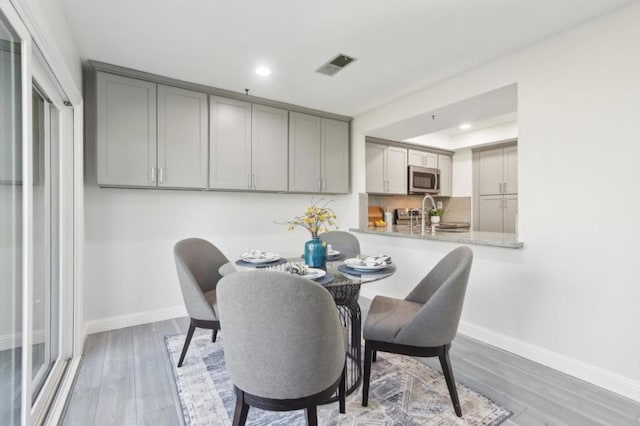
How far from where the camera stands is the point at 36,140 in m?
1.84

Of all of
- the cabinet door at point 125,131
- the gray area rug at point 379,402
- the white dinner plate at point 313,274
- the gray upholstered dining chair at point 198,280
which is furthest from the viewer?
the cabinet door at point 125,131

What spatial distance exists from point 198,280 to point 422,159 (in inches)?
160

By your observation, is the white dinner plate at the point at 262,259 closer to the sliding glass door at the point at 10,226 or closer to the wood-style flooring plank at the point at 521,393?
the sliding glass door at the point at 10,226

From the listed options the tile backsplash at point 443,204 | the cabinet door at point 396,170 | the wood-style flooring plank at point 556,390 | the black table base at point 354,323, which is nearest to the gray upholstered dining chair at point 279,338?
the black table base at point 354,323

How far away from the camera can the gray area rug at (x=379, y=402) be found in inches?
65.6

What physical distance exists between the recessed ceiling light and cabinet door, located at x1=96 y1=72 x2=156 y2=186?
1.03 metres

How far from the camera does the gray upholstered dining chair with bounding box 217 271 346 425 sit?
1.19 m

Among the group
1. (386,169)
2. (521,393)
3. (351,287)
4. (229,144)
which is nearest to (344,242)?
(351,287)

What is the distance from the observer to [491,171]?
5.03m

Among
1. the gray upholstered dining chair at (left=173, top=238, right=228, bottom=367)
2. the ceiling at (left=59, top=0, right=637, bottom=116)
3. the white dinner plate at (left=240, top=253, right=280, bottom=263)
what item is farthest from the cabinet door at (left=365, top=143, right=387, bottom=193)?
the gray upholstered dining chair at (left=173, top=238, right=228, bottom=367)

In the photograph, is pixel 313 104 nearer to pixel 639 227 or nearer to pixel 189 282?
pixel 189 282

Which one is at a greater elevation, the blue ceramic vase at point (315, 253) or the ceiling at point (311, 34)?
the ceiling at point (311, 34)

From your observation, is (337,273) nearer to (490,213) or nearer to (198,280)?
(198,280)

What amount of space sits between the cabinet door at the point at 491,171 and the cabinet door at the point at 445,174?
1.74ft
